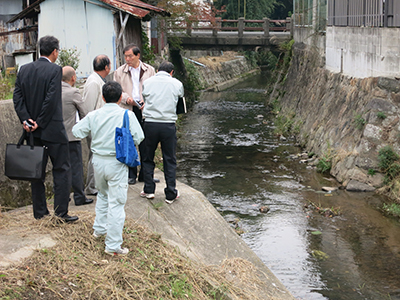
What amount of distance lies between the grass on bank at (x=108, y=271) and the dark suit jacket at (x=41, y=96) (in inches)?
43.3

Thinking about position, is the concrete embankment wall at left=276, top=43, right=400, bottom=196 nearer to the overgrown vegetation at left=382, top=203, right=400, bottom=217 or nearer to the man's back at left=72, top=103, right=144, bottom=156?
the overgrown vegetation at left=382, top=203, right=400, bottom=217

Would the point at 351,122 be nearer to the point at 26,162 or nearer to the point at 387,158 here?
the point at 387,158

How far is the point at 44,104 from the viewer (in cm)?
516

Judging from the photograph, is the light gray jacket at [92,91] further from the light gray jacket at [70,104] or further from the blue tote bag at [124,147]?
the blue tote bag at [124,147]

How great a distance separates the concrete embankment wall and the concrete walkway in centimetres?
473

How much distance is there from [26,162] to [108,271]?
59.3 inches

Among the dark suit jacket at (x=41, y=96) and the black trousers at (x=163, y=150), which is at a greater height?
the dark suit jacket at (x=41, y=96)

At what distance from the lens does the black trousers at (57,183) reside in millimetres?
5363

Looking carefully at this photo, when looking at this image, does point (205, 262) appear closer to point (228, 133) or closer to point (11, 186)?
point (11, 186)

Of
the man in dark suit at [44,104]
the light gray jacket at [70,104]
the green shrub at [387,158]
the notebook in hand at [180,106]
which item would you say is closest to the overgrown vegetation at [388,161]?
the green shrub at [387,158]

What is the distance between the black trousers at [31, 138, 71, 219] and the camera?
5363 millimetres

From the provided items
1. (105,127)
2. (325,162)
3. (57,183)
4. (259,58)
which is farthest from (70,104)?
(259,58)

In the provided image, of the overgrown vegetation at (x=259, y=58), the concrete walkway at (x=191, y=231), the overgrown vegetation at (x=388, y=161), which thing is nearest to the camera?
the concrete walkway at (x=191, y=231)

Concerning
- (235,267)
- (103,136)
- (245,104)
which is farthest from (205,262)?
(245,104)
